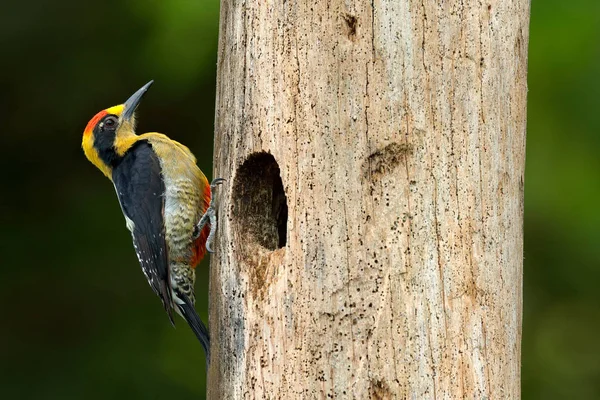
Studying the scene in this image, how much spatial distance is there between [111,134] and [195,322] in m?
1.47

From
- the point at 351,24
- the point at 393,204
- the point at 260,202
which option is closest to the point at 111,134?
the point at 260,202

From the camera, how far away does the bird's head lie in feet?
19.6

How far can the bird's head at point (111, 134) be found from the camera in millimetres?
5988

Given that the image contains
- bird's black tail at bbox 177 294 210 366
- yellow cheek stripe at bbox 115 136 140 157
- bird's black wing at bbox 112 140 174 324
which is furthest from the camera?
yellow cheek stripe at bbox 115 136 140 157

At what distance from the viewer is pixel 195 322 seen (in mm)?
5164

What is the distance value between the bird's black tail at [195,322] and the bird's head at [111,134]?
3.38 ft

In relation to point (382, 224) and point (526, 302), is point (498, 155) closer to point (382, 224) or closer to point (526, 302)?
point (382, 224)

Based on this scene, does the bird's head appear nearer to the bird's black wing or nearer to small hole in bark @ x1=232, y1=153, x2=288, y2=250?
the bird's black wing

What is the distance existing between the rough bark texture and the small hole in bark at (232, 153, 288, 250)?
0.79 ft

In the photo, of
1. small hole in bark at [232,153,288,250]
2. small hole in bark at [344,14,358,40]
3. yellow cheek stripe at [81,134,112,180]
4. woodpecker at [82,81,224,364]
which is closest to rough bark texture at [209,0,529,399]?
small hole in bark at [344,14,358,40]

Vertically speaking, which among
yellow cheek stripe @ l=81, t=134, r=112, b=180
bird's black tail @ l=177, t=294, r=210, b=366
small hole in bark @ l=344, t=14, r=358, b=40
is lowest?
bird's black tail @ l=177, t=294, r=210, b=366

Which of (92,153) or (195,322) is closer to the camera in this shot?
(195,322)

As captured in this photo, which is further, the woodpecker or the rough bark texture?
the woodpecker

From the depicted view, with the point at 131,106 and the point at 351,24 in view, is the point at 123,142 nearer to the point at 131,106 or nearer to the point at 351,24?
the point at 131,106
